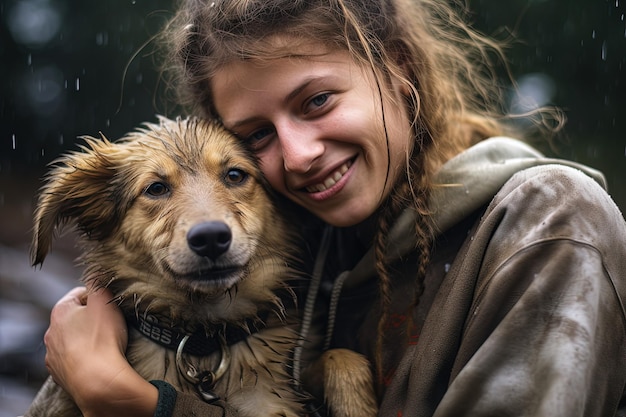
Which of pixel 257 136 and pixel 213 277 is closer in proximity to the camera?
pixel 213 277

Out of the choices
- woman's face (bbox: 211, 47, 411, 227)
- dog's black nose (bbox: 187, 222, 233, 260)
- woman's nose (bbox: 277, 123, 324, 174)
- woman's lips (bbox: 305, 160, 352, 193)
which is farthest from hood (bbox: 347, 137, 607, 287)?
dog's black nose (bbox: 187, 222, 233, 260)

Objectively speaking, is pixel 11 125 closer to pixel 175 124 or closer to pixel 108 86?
pixel 108 86

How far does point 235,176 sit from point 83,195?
69 cm

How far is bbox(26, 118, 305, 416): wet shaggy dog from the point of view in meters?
2.57

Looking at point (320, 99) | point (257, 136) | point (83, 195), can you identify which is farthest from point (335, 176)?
point (83, 195)

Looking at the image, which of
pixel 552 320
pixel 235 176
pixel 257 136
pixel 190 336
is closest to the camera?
pixel 552 320

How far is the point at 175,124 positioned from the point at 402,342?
145 centimetres

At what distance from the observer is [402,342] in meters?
2.49

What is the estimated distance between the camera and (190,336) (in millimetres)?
2670

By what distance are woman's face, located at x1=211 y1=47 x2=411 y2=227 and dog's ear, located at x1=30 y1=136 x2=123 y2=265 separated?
0.77m

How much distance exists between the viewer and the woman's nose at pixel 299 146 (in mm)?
2428

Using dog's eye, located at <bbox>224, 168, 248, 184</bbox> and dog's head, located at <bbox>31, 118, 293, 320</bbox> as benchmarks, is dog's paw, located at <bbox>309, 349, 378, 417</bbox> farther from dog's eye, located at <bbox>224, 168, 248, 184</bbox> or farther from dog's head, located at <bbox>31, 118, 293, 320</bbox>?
dog's eye, located at <bbox>224, 168, 248, 184</bbox>

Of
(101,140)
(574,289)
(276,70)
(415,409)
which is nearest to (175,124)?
(101,140)

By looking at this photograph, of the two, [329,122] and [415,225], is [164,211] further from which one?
[415,225]
